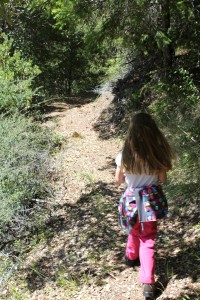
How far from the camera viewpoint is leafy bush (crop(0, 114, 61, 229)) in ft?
16.7

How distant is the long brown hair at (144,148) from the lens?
300 centimetres

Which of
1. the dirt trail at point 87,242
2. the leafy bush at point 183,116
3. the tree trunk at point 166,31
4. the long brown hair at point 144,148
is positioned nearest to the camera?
the long brown hair at point 144,148

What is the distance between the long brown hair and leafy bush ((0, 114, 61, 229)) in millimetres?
2358

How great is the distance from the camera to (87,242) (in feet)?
14.2

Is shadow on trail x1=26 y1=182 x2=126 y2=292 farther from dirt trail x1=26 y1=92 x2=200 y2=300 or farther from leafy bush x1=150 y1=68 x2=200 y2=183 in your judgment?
leafy bush x1=150 y1=68 x2=200 y2=183

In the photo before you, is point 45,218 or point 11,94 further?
point 11,94

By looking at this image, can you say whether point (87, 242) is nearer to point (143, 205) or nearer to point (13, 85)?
point (143, 205)

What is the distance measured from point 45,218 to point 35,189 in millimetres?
707

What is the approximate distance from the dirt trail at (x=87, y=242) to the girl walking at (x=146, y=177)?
401mm

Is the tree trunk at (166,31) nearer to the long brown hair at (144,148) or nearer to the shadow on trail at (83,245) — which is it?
the shadow on trail at (83,245)

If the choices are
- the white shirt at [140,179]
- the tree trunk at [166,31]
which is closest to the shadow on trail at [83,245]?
the white shirt at [140,179]

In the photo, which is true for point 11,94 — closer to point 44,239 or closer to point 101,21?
point 101,21

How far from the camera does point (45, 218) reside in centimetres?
507

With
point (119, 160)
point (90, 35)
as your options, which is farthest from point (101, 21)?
point (119, 160)
